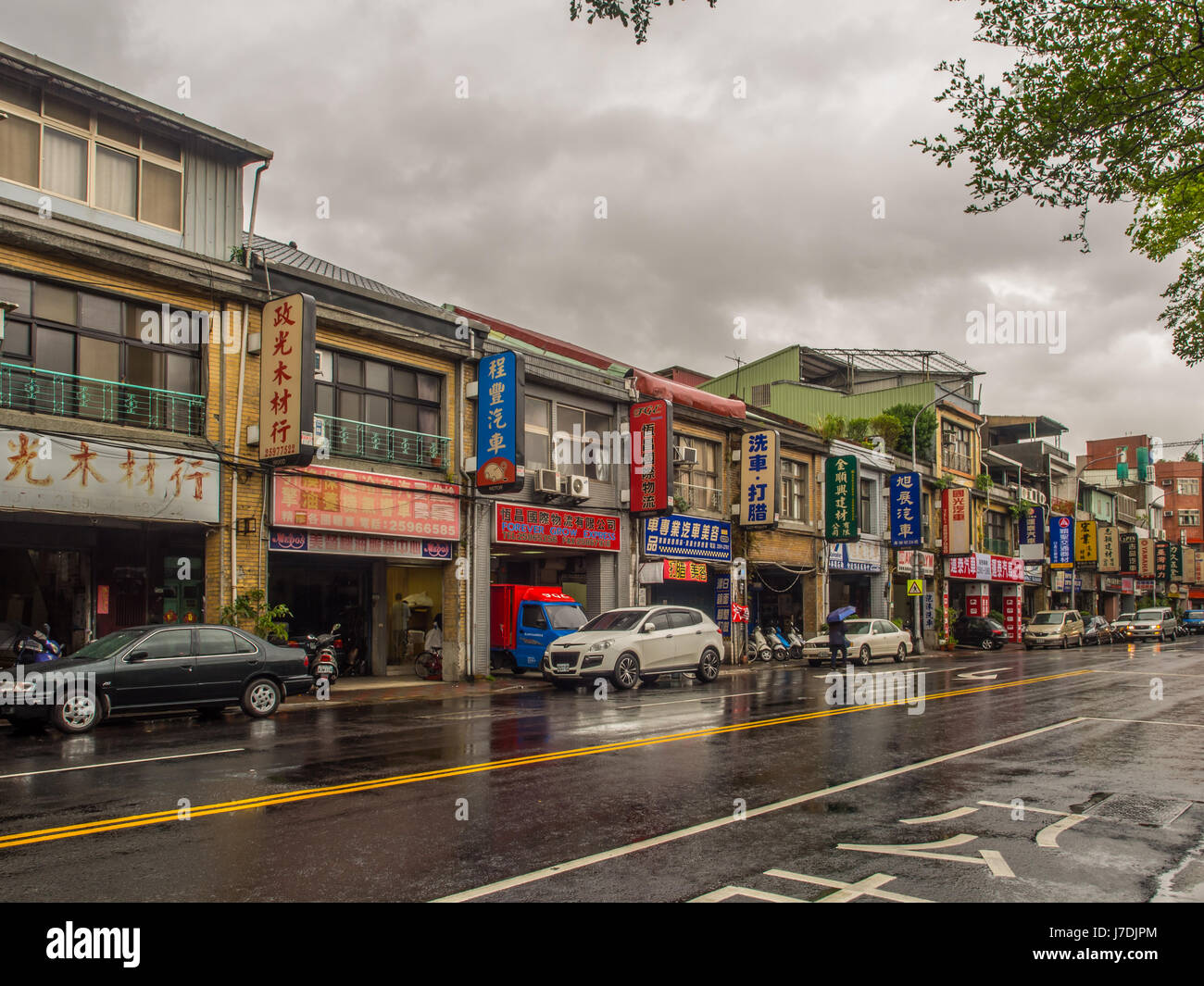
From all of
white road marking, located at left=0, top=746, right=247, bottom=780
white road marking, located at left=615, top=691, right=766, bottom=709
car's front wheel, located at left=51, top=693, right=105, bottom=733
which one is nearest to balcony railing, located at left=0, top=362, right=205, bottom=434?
car's front wheel, located at left=51, top=693, right=105, bottom=733

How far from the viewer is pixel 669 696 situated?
18.2m

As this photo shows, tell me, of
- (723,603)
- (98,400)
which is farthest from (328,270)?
(723,603)

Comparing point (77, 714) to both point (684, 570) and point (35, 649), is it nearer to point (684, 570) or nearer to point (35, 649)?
point (35, 649)

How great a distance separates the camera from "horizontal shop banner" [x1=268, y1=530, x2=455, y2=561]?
1920 centimetres

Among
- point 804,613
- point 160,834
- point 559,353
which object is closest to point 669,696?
point 160,834

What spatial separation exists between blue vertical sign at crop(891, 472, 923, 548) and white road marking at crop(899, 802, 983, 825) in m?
35.0

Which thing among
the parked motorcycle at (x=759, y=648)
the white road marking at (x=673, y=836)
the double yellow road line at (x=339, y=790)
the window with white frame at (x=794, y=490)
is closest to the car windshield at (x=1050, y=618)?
the window with white frame at (x=794, y=490)

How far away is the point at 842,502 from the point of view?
121 ft

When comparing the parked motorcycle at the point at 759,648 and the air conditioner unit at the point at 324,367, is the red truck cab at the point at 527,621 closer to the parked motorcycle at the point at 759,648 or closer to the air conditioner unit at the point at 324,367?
the air conditioner unit at the point at 324,367

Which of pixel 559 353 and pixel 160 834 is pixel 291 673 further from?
pixel 559 353

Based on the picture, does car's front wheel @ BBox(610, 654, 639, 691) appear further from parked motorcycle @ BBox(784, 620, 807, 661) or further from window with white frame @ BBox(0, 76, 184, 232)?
parked motorcycle @ BBox(784, 620, 807, 661)

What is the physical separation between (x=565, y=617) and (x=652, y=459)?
251 inches

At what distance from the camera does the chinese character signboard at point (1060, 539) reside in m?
59.9

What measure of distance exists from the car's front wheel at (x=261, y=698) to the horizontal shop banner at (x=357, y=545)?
4617 millimetres
